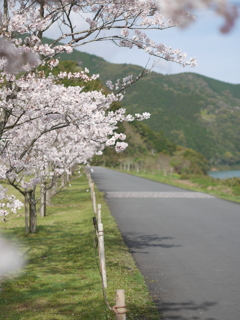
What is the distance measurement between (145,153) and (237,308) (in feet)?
302

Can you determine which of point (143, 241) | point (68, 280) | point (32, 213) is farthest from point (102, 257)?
point (32, 213)

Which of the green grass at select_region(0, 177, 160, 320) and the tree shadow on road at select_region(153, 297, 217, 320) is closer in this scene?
the tree shadow on road at select_region(153, 297, 217, 320)

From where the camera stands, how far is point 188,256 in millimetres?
9922

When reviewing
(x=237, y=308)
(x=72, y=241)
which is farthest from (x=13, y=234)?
(x=237, y=308)

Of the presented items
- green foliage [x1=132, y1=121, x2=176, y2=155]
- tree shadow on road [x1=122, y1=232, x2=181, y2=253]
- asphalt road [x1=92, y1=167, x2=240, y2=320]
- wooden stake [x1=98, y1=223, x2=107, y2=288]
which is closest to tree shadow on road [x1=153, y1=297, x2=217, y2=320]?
asphalt road [x1=92, y1=167, x2=240, y2=320]

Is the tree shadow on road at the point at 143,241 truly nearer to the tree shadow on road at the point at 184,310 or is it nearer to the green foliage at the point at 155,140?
the tree shadow on road at the point at 184,310

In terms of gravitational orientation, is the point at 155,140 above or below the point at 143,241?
above

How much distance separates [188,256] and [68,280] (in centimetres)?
312

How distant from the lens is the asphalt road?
21.3ft

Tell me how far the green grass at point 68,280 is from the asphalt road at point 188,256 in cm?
34

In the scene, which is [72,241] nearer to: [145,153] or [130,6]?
[130,6]

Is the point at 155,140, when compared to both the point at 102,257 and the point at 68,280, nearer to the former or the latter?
the point at 68,280

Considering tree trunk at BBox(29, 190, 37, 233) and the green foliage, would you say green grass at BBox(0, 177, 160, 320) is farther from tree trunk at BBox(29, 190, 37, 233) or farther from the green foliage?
the green foliage

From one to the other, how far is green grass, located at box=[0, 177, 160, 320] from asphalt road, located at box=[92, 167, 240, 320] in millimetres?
340
